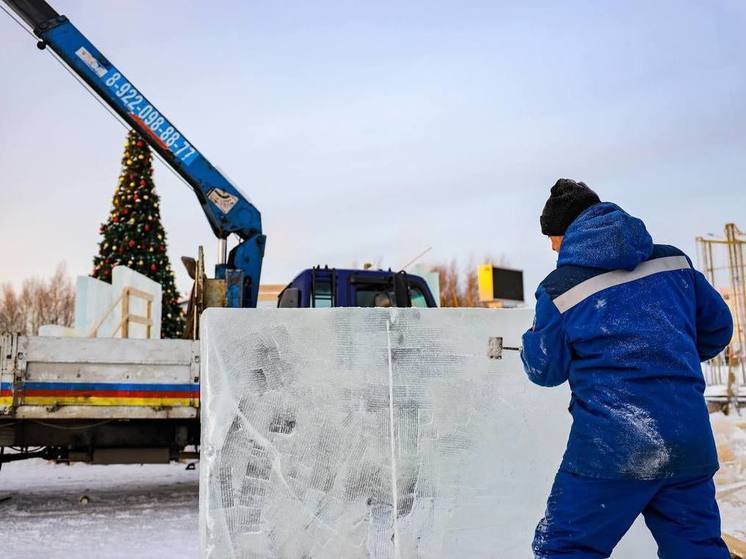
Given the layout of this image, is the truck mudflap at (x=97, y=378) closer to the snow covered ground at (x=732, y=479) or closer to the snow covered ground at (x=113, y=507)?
the snow covered ground at (x=113, y=507)

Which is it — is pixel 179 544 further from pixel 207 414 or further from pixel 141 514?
pixel 207 414

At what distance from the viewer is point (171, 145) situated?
26.3 ft

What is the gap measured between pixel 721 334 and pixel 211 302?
5774 mm

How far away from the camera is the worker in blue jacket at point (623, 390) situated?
2.15 m

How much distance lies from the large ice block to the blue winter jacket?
1016 mm

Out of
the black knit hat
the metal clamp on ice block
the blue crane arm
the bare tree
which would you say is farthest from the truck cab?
the bare tree

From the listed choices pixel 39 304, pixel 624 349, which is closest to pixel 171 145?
pixel 624 349

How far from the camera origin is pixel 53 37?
7879 millimetres

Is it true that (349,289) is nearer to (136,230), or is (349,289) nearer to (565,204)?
(565,204)

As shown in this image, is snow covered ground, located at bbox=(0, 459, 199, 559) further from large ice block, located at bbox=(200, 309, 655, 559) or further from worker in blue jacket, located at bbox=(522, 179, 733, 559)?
worker in blue jacket, located at bbox=(522, 179, 733, 559)

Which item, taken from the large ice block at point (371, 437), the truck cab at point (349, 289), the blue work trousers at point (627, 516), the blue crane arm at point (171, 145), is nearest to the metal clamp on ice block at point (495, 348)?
the large ice block at point (371, 437)

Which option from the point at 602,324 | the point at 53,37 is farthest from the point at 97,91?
the point at 602,324

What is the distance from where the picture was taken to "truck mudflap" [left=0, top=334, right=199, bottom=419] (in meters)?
5.83

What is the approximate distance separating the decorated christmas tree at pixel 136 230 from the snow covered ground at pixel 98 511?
1080cm
